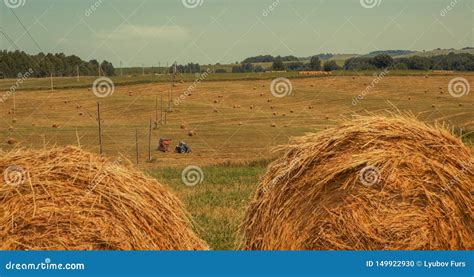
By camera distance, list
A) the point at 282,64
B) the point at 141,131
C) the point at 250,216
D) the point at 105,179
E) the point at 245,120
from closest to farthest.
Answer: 1. the point at 105,179
2. the point at 250,216
3. the point at 141,131
4. the point at 245,120
5. the point at 282,64

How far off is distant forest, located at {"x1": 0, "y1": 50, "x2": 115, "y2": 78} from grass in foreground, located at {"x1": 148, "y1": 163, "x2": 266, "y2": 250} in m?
46.2

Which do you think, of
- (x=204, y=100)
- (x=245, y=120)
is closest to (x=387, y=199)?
(x=245, y=120)

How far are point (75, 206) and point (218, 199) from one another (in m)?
7.42

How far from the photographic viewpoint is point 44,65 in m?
72.3

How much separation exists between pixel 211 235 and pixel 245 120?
43189 mm

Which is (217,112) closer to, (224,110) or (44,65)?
(224,110)

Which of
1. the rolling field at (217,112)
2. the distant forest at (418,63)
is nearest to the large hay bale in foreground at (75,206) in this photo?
the rolling field at (217,112)

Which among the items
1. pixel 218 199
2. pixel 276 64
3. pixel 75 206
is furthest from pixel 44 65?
pixel 75 206

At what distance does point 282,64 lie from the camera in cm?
7800

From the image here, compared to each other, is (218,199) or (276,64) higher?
(276,64)

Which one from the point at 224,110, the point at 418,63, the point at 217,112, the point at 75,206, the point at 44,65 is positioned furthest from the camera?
the point at 44,65

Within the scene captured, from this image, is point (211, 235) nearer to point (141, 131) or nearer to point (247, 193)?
point (247, 193)

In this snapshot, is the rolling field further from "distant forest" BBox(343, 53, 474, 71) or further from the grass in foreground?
the grass in foreground

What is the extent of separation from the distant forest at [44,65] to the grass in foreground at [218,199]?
4623cm
